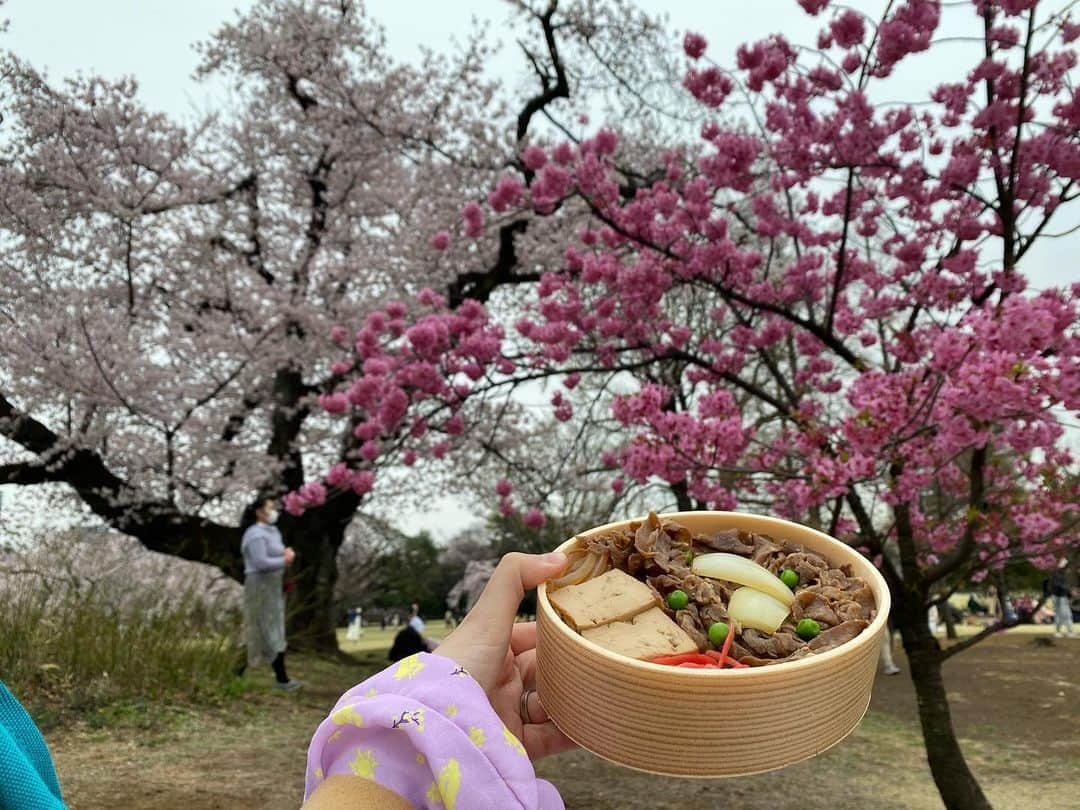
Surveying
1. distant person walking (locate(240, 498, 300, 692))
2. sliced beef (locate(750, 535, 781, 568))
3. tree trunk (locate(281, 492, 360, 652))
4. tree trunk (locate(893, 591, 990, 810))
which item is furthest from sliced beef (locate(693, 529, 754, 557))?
tree trunk (locate(281, 492, 360, 652))

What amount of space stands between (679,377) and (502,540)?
865 cm

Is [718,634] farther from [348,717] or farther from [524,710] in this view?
[348,717]

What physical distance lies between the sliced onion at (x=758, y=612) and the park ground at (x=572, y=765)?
3.14 metres

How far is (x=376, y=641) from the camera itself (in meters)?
15.6

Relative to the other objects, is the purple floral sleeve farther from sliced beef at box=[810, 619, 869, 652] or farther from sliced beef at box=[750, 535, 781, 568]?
sliced beef at box=[750, 535, 781, 568]

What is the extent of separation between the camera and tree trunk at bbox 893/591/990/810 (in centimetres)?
Answer: 333

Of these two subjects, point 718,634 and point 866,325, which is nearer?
point 718,634

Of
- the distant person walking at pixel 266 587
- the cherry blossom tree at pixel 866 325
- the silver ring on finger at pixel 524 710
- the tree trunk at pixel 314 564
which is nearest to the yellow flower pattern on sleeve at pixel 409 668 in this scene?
the silver ring on finger at pixel 524 710

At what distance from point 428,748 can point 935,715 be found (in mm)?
3380

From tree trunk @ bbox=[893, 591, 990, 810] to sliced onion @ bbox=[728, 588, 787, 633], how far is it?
2675 millimetres

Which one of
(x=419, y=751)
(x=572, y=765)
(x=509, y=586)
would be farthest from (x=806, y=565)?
(x=572, y=765)

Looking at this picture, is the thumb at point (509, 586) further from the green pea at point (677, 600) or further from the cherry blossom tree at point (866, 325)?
the cherry blossom tree at point (866, 325)

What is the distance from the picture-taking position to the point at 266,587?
596 centimetres

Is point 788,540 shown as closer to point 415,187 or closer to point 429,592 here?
point 415,187
